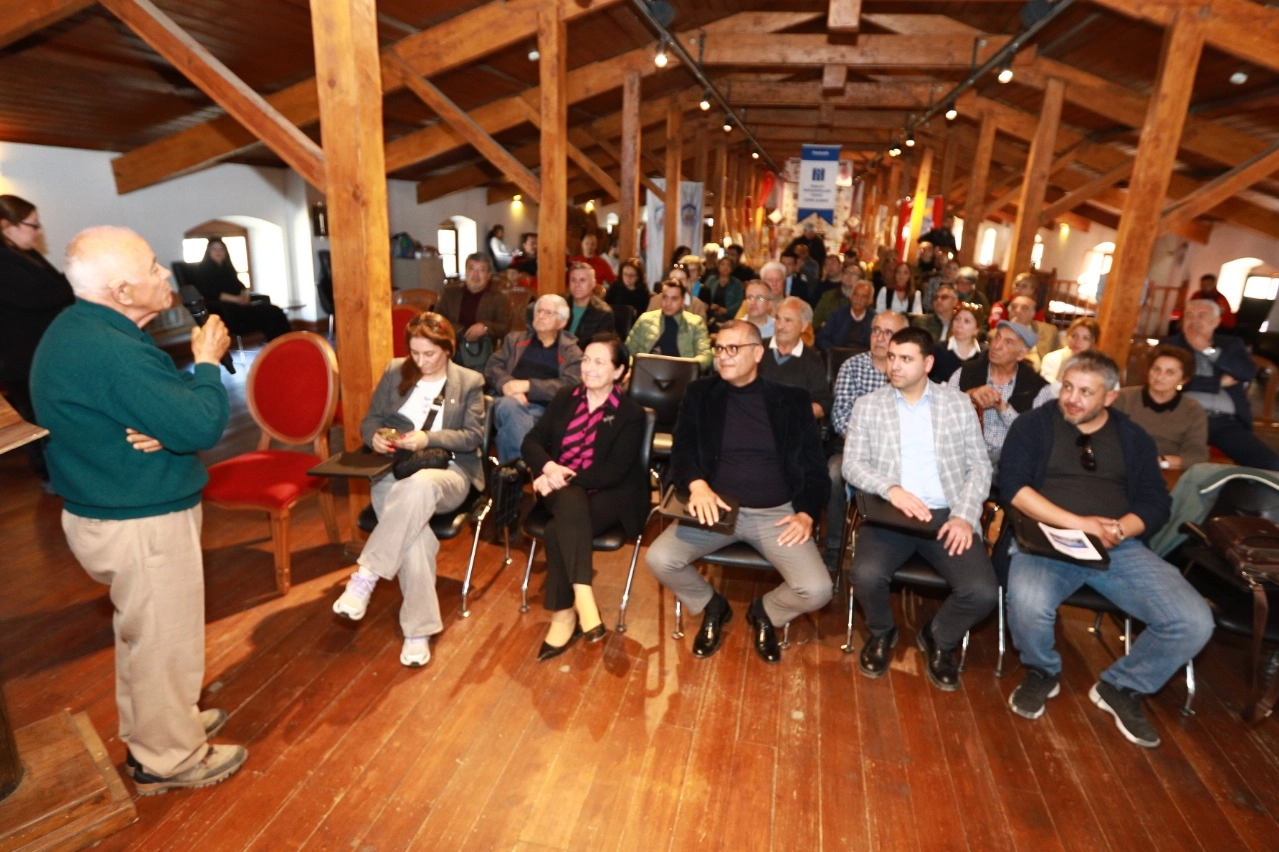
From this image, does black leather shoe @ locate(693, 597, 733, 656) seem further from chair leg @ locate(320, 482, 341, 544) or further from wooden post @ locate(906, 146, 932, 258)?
wooden post @ locate(906, 146, 932, 258)

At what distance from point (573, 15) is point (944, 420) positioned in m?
4.98

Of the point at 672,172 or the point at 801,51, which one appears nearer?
the point at 801,51

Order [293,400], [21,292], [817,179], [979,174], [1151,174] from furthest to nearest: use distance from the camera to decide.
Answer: [817,179] < [979,174] < [1151,174] < [21,292] < [293,400]

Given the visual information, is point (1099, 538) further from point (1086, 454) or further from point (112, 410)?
point (112, 410)

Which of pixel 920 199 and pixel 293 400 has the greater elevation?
pixel 920 199

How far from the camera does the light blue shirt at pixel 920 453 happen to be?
3256mm

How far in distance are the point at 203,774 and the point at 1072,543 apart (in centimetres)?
320

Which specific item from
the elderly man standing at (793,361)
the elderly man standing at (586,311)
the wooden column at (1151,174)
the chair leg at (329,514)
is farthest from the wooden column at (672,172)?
the chair leg at (329,514)

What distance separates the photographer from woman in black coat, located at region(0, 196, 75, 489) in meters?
4.21

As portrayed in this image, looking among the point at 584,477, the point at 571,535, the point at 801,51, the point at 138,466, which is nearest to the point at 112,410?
the point at 138,466

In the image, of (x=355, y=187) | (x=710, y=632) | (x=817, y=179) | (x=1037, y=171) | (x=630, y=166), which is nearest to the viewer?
(x=710, y=632)

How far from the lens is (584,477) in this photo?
134 inches

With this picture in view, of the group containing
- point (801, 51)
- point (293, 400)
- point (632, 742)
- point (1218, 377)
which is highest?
point (801, 51)

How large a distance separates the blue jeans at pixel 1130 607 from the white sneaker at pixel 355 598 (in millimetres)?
2691
